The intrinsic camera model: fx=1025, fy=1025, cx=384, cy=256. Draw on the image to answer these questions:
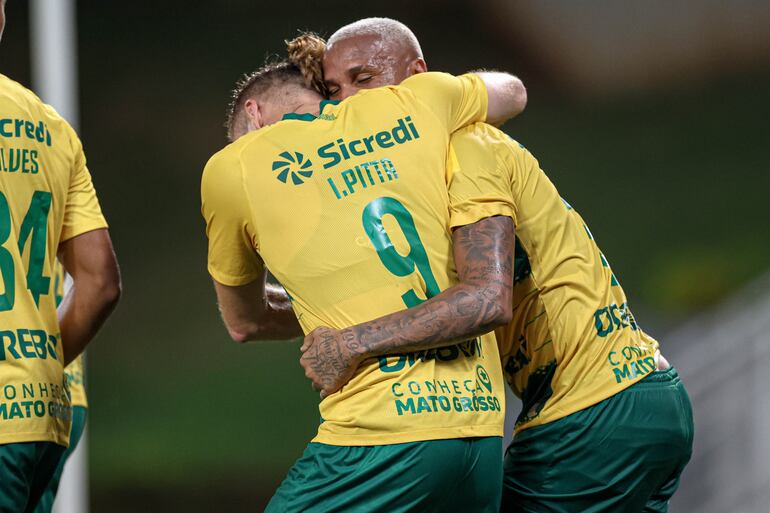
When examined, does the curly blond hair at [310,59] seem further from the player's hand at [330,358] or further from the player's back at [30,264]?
the player's hand at [330,358]

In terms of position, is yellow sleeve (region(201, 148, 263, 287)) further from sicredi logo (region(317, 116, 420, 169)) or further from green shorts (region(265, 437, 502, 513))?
green shorts (region(265, 437, 502, 513))

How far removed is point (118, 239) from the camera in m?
6.29

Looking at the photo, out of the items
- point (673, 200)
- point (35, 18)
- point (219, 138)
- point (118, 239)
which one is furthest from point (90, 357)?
point (673, 200)

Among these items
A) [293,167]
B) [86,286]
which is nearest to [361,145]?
[293,167]

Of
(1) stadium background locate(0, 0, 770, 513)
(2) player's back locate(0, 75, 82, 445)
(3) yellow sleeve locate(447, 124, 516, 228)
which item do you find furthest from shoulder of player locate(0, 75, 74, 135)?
(1) stadium background locate(0, 0, 770, 513)

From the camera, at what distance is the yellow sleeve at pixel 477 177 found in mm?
2121

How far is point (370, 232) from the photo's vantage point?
6.73 feet

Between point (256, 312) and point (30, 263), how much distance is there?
1.87ft

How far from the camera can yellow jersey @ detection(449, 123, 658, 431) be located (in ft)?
7.50

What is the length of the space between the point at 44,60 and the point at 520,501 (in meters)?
4.59

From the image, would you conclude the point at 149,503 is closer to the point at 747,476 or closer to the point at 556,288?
the point at 747,476

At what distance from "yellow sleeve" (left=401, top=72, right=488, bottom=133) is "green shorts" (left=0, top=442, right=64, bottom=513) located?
43.8 inches

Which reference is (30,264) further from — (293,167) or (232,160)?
(293,167)

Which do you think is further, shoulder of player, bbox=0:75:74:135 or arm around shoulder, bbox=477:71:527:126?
arm around shoulder, bbox=477:71:527:126
